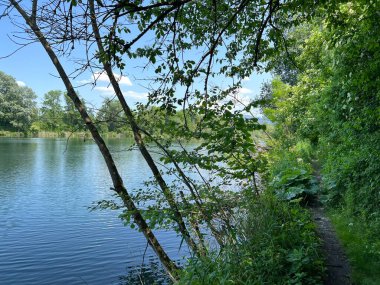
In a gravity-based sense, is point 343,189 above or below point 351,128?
below

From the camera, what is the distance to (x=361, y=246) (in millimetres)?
6125

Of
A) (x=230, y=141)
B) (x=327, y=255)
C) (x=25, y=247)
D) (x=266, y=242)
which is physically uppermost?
(x=230, y=141)

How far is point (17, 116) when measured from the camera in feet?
268

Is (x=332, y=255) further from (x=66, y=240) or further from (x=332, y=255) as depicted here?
(x=66, y=240)

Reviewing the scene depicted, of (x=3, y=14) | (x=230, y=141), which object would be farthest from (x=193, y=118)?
(x=3, y=14)

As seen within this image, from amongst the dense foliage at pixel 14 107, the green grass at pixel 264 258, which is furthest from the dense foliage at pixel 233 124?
the dense foliage at pixel 14 107

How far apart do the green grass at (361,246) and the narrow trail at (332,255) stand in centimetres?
9

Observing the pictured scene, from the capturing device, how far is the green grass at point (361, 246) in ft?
17.2

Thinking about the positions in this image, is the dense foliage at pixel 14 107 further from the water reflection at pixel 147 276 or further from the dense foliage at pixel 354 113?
the dense foliage at pixel 354 113

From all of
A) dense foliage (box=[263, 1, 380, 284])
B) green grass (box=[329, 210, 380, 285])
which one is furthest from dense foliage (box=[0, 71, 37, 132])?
green grass (box=[329, 210, 380, 285])

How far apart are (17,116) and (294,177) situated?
82371mm

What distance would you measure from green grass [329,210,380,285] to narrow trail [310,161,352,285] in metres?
0.09

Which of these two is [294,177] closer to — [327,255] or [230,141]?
[327,255]

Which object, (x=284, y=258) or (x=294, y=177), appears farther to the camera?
(x=294, y=177)
